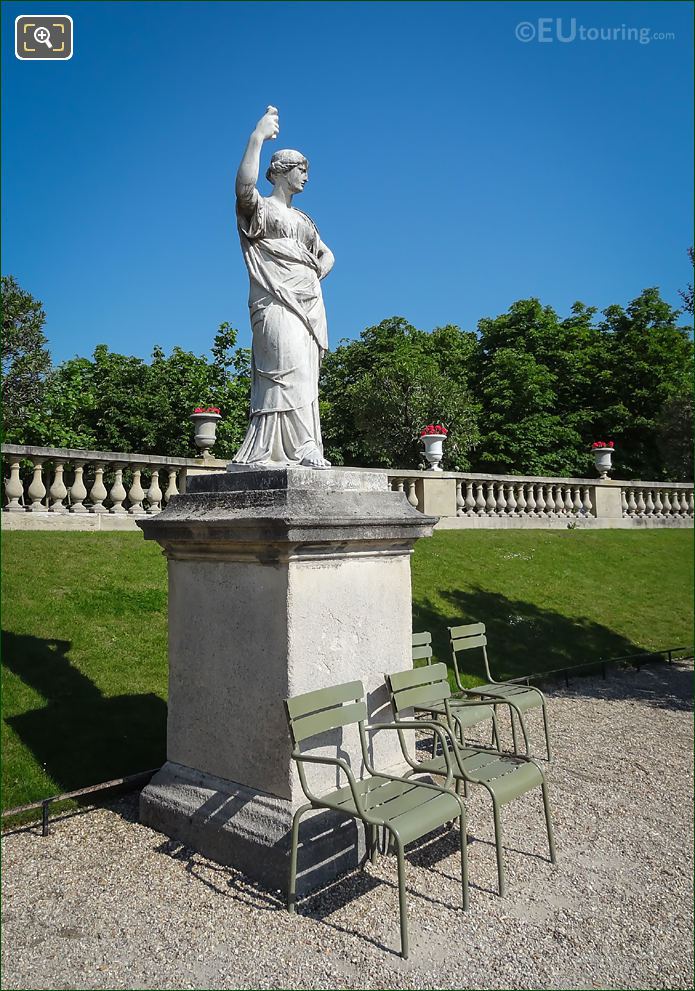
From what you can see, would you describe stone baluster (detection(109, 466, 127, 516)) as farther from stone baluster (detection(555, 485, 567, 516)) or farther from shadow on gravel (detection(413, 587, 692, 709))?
stone baluster (detection(555, 485, 567, 516))

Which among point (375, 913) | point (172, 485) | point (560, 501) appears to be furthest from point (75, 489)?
point (560, 501)

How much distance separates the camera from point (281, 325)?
183 inches

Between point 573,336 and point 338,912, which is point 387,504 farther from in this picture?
point 573,336

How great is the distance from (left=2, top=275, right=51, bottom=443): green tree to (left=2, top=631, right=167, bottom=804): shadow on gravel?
15929 millimetres

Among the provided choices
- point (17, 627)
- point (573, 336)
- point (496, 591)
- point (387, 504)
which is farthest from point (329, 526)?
point (573, 336)

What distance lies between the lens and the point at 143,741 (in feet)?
17.8

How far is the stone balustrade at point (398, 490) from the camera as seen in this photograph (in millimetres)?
9133

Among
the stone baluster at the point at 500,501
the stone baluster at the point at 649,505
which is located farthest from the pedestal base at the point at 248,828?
the stone baluster at the point at 649,505

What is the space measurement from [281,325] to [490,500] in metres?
10.9

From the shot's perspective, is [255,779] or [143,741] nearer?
[255,779]

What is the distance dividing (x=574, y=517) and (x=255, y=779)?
1367 centimetres

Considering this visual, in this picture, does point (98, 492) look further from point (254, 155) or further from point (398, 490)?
point (254, 155)

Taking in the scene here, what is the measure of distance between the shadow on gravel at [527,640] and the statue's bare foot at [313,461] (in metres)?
4.26

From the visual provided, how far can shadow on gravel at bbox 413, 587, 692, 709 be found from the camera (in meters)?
8.27
